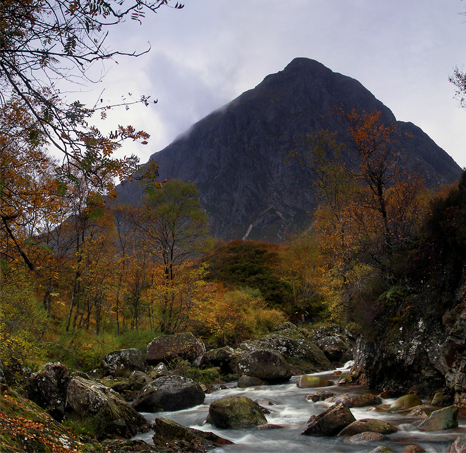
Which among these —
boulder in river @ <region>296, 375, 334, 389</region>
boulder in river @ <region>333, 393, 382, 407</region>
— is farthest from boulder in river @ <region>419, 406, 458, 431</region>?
boulder in river @ <region>296, 375, 334, 389</region>

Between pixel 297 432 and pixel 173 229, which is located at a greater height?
pixel 173 229

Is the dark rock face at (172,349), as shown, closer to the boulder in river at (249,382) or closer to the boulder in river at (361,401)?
the boulder in river at (249,382)

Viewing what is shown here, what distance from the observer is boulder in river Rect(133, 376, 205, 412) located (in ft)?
35.7

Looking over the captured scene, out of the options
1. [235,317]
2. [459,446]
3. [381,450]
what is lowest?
[381,450]

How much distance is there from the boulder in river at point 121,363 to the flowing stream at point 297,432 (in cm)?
449

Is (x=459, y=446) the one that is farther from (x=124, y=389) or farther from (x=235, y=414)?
(x=124, y=389)

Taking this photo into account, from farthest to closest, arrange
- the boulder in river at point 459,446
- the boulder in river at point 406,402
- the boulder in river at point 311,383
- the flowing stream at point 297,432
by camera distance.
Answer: the boulder in river at point 311,383 < the boulder in river at point 406,402 < the flowing stream at point 297,432 < the boulder in river at point 459,446

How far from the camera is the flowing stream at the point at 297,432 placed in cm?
731

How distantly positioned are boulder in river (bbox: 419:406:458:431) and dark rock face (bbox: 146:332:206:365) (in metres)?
11.1

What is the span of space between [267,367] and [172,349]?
4733 millimetres

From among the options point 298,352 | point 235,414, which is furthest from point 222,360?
point 235,414

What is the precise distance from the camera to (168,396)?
36.3 feet

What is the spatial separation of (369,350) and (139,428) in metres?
8.45

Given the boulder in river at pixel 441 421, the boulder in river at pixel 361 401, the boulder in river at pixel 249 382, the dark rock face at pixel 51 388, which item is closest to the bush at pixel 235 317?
the boulder in river at pixel 249 382
